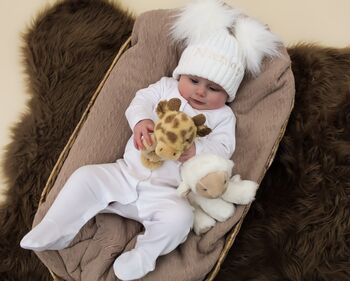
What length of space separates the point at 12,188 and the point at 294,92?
0.94 metres

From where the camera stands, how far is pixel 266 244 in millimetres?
1483

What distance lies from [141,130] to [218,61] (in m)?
0.29

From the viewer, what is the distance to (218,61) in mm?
1380

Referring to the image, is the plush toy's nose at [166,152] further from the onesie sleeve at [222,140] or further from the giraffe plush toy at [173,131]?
the onesie sleeve at [222,140]

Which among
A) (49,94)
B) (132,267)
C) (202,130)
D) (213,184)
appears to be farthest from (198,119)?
(49,94)

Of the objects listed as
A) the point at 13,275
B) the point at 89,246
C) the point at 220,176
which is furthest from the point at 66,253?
the point at 220,176

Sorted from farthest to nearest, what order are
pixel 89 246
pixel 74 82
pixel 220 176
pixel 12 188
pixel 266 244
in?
pixel 74 82
pixel 12 188
pixel 266 244
pixel 89 246
pixel 220 176

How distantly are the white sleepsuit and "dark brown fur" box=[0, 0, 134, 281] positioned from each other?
0.30m

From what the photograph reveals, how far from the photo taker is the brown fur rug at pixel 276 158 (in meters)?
1.46

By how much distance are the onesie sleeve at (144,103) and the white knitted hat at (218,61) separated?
3.5 inches

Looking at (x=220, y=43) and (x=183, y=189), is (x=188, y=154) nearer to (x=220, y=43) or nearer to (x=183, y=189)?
(x=183, y=189)

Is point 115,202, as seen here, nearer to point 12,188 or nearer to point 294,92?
point 12,188

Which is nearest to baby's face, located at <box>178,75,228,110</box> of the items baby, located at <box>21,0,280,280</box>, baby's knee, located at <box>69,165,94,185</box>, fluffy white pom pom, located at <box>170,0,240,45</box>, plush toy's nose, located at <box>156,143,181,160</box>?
baby, located at <box>21,0,280,280</box>

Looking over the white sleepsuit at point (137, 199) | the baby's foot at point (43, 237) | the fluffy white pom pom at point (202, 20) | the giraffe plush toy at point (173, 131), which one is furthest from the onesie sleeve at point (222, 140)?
the baby's foot at point (43, 237)
